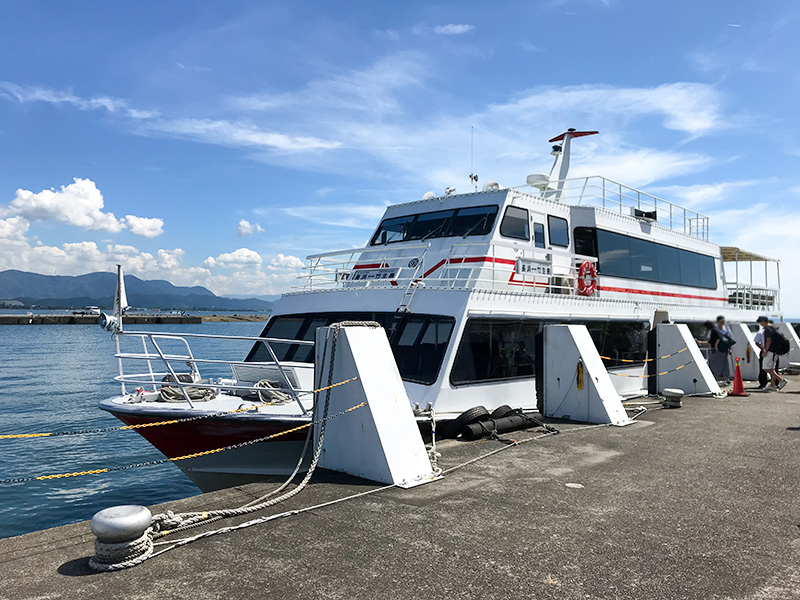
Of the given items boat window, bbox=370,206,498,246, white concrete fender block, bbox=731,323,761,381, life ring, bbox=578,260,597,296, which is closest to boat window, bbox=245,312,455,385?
boat window, bbox=370,206,498,246

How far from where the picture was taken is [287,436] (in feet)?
23.4

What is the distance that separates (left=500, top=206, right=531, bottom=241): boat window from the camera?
35.7ft

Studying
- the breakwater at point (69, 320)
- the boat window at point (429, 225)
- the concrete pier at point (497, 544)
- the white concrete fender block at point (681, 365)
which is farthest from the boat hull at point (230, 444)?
the breakwater at point (69, 320)

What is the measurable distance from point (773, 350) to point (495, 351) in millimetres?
8621

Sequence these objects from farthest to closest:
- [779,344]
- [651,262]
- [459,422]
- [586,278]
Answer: [651,262] < [779,344] < [586,278] < [459,422]

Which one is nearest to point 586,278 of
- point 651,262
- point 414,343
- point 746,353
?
point 651,262

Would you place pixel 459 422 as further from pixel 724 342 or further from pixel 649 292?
pixel 724 342

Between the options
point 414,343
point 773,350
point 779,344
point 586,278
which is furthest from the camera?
point 773,350

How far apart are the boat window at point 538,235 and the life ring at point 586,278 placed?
102cm

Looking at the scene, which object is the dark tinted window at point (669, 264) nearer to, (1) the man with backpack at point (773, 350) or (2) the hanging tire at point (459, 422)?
(1) the man with backpack at point (773, 350)

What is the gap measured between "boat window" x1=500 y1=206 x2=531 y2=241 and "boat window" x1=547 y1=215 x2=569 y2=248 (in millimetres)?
912

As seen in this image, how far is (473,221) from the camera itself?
1110 cm

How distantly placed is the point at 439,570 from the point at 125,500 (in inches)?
368

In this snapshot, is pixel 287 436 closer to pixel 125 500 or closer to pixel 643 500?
pixel 643 500
